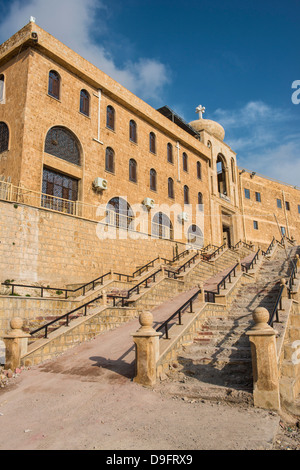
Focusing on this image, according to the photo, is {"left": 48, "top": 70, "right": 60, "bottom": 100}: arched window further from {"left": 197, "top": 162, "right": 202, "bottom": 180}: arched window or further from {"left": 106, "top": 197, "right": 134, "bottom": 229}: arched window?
{"left": 197, "top": 162, "right": 202, "bottom": 180}: arched window

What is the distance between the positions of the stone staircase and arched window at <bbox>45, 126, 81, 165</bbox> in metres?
12.3

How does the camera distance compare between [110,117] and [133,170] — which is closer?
[110,117]

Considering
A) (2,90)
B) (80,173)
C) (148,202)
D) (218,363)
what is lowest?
(218,363)

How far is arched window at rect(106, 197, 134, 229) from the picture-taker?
2144 cm

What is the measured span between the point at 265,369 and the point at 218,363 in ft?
7.05

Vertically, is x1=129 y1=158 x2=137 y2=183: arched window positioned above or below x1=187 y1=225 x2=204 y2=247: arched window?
above

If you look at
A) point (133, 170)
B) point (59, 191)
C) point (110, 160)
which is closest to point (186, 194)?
point (133, 170)

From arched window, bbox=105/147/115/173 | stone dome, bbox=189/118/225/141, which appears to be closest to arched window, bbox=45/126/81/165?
arched window, bbox=105/147/115/173

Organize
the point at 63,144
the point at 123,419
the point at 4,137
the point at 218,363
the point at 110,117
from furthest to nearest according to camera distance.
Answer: the point at 110,117, the point at 63,144, the point at 4,137, the point at 218,363, the point at 123,419

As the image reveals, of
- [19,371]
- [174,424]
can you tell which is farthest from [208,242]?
[174,424]

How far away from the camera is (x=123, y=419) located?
19.8ft

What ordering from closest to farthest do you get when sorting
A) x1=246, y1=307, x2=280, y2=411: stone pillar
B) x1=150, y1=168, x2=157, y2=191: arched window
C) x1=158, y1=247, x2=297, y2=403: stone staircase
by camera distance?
x1=246, y1=307, x2=280, y2=411: stone pillar
x1=158, y1=247, x2=297, y2=403: stone staircase
x1=150, y1=168, x2=157, y2=191: arched window

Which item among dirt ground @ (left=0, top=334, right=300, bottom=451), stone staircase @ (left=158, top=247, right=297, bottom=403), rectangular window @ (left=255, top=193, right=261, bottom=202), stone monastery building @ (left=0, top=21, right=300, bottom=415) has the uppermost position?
rectangular window @ (left=255, top=193, right=261, bottom=202)

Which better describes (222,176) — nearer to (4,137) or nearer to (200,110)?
(200,110)
